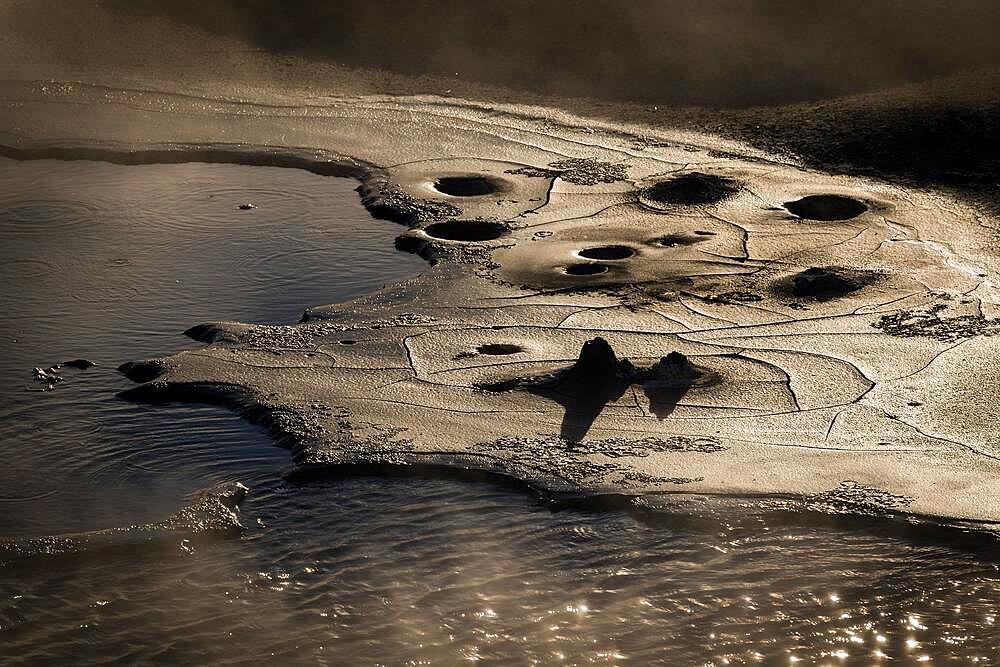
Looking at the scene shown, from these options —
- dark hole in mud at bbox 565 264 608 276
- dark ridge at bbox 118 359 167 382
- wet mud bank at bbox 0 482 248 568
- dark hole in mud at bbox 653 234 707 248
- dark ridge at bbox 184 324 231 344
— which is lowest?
wet mud bank at bbox 0 482 248 568

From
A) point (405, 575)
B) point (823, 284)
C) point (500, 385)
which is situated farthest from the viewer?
point (823, 284)

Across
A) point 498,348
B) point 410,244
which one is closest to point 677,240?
point 410,244

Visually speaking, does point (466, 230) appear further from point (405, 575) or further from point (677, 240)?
point (405, 575)

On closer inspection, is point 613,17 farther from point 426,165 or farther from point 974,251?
point 974,251

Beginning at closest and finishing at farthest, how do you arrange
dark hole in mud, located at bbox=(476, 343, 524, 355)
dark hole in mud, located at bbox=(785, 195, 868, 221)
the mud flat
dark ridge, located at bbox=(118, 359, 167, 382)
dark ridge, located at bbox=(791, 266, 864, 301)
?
the mud flat → dark ridge, located at bbox=(118, 359, 167, 382) → dark hole in mud, located at bbox=(476, 343, 524, 355) → dark ridge, located at bbox=(791, 266, 864, 301) → dark hole in mud, located at bbox=(785, 195, 868, 221)

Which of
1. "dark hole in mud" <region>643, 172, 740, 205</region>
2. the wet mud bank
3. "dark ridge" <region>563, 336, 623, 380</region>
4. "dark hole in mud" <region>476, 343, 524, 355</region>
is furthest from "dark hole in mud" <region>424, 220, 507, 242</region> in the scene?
the wet mud bank

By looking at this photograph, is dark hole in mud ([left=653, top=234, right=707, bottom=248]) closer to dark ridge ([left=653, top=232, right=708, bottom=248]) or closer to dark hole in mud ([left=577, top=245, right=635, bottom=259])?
dark ridge ([left=653, top=232, right=708, bottom=248])

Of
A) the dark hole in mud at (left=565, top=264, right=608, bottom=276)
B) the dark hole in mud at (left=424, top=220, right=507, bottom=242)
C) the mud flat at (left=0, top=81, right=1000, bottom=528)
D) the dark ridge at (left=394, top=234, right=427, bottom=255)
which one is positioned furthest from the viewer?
the dark hole in mud at (left=424, top=220, right=507, bottom=242)
